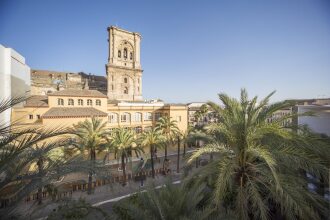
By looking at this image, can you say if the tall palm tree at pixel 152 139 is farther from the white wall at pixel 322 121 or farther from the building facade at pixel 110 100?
the white wall at pixel 322 121

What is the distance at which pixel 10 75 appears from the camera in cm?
2708

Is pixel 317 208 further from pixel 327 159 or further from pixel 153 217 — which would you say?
pixel 153 217

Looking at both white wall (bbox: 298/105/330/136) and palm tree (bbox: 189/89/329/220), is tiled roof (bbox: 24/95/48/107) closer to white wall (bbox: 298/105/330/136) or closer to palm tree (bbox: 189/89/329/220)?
palm tree (bbox: 189/89/329/220)

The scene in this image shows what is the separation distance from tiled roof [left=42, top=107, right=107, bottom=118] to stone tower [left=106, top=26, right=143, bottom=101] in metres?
16.5

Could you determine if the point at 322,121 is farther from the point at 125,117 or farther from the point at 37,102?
the point at 37,102

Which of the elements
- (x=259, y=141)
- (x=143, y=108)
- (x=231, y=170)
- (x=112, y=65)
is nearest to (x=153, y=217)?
(x=231, y=170)

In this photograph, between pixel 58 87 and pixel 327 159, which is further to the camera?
pixel 58 87

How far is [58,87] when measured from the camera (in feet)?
160

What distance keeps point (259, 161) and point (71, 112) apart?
2514 cm

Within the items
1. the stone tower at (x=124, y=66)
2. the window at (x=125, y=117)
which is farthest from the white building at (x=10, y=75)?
the stone tower at (x=124, y=66)

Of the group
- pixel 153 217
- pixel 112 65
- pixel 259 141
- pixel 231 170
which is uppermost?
pixel 112 65

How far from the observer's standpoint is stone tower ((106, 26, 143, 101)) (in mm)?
46000

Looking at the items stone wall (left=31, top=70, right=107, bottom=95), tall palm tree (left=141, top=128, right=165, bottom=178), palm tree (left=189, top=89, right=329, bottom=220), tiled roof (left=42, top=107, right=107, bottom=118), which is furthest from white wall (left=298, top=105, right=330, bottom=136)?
stone wall (left=31, top=70, right=107, bottom=95)

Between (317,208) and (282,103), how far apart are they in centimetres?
379
